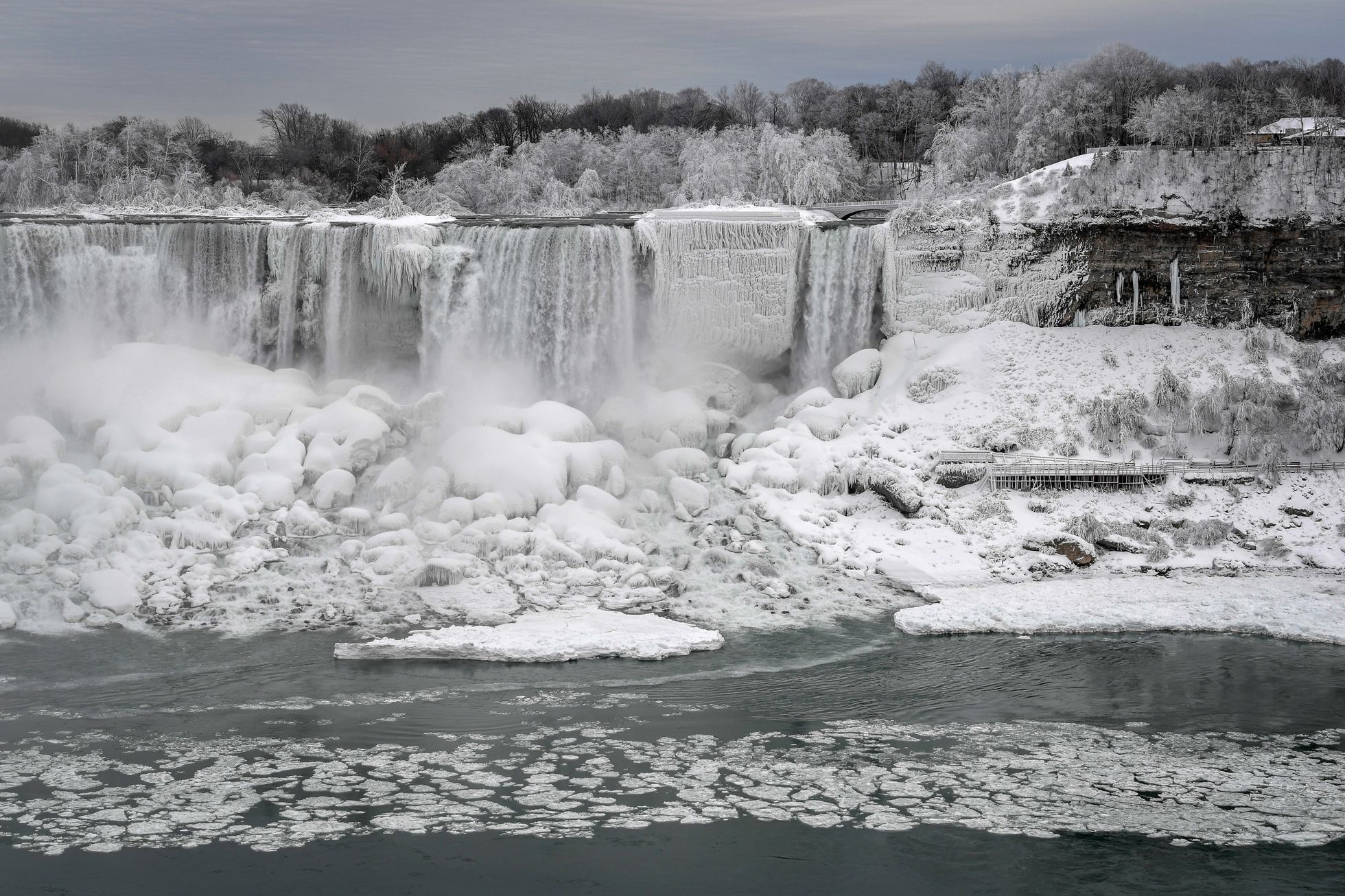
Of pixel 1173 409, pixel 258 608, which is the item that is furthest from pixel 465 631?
pixel 1173 409

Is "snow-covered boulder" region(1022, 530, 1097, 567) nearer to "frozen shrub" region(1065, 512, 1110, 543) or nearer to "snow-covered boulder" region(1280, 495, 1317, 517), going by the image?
"frozen shrub" region(1065, 512, 1110, 543)

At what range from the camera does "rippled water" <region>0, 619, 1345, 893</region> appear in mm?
11133

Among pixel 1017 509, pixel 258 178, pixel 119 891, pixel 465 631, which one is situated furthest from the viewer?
pixel 258 178

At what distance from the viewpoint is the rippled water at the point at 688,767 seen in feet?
36.5

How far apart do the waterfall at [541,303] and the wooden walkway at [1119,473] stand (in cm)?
846

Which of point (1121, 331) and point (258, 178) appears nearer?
point (1121, 331)

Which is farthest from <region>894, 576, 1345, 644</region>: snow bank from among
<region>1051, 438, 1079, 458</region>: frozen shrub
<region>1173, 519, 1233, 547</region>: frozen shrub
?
<region>1051, 438, 1079, 458</region>: frozen shrub

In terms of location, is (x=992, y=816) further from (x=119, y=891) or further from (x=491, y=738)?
(x=119, y=891)

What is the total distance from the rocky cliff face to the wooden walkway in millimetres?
4067

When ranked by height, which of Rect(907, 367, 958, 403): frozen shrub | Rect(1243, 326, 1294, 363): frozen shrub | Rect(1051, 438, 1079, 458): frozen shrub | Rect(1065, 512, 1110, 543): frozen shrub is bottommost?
Rect(1065, 512, 1110, 543): frozen shrub

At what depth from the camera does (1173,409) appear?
23500mm

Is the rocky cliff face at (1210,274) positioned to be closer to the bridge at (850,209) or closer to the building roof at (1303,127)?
the building roof at (1303,127)

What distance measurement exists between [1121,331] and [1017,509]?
5.89m

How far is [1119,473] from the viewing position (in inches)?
876
